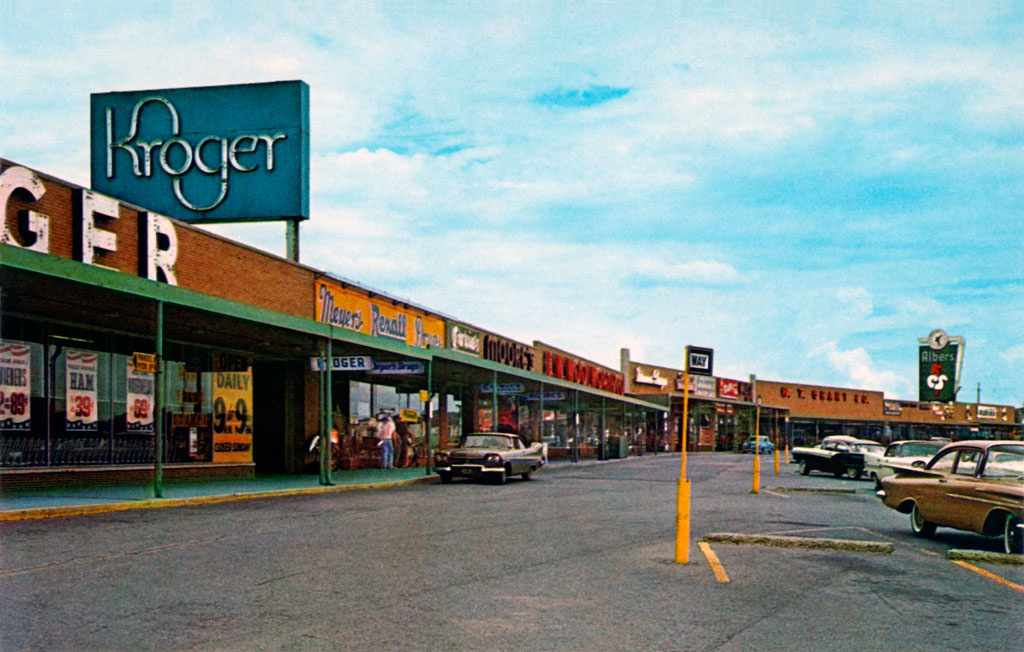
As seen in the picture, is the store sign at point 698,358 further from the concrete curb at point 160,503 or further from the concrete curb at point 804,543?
the concrete curb at point 160,503

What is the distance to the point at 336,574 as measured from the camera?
9508 millimetres

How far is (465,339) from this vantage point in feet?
127

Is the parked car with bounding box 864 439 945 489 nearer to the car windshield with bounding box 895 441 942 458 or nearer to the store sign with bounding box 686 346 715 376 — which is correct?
the car windshield with bounding box 895 441 942 458

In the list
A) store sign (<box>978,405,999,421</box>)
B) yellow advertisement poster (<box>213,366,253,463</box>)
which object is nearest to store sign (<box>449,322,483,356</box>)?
yellow advertisement poster (<box>213,366,253,463</box>)

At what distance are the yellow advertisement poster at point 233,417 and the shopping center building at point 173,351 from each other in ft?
0.17

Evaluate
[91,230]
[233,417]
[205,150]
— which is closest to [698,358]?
[91,230]

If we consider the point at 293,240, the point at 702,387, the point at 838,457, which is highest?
the point at 293,240

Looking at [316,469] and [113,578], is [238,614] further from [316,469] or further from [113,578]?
[316,469]

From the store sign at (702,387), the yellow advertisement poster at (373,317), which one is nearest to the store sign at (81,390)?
the yellow advertisement poster at (373,317)

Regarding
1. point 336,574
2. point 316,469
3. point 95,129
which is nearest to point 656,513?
point 336,574

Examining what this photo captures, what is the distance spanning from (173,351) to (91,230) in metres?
5.61

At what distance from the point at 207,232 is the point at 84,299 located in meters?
5.24

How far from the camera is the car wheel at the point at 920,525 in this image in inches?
575

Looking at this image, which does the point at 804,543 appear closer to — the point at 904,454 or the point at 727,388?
the point at 904,454
